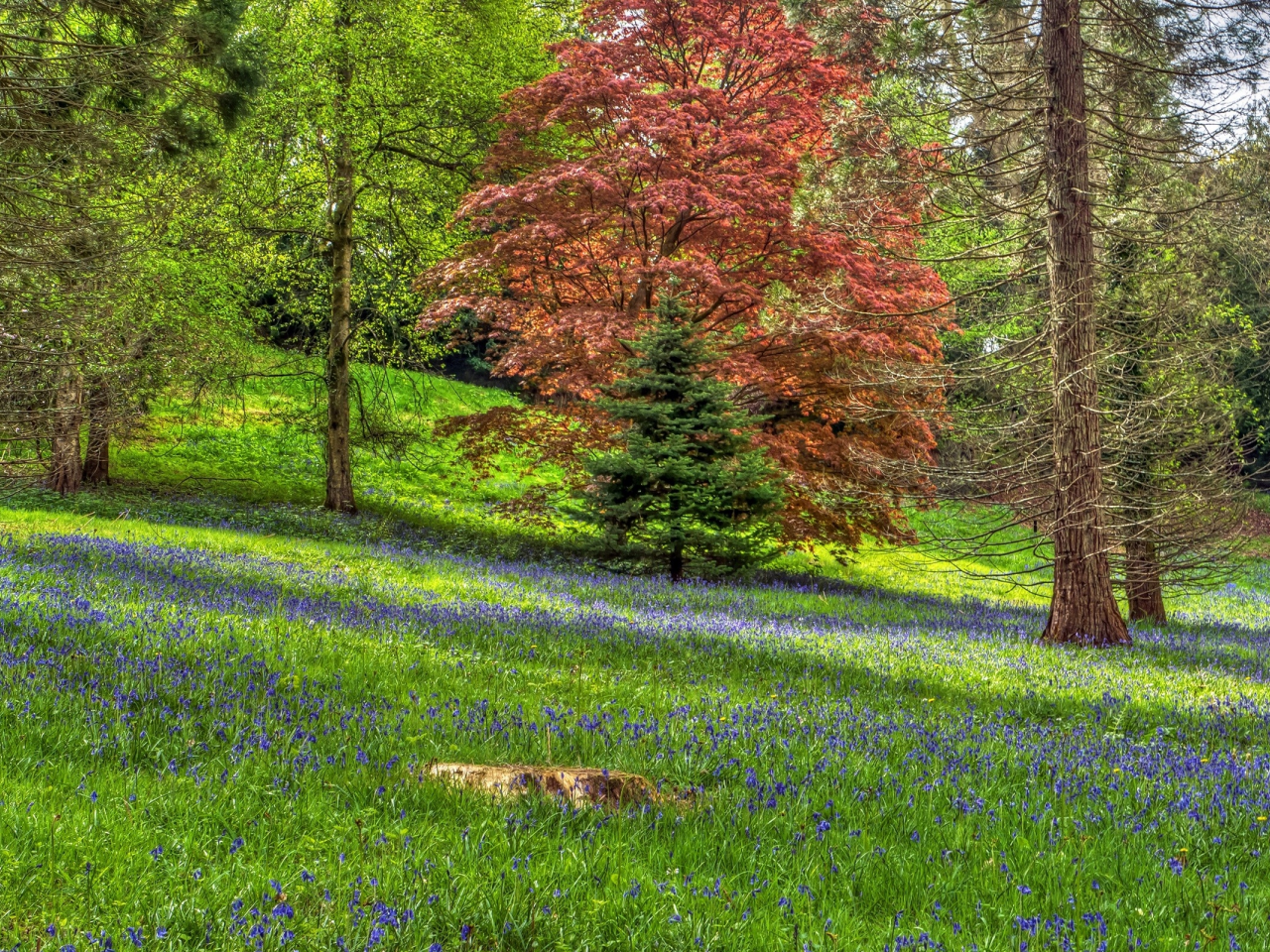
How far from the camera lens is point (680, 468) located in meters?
13.0

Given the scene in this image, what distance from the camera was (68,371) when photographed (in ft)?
48.6

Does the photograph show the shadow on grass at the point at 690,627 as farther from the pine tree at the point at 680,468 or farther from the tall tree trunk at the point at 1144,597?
the pine tree at the point at 680,468

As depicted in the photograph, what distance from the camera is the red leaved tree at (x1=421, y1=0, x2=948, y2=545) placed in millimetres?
13547

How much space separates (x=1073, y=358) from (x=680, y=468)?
530 cm

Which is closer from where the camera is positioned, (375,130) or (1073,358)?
(1073,358)

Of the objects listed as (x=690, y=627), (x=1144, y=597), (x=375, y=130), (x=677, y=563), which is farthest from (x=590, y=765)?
(x=375, y=130)

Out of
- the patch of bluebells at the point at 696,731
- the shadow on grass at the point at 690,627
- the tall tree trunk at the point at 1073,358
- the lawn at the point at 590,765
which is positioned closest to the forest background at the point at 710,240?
the tall tree trunk at the point at 1073,358

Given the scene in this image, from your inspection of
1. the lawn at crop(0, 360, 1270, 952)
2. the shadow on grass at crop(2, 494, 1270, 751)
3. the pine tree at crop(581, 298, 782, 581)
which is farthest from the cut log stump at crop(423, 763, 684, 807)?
the pine tree at crop(581, 298, 782, 581)

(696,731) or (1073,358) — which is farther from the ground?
(1073,358)

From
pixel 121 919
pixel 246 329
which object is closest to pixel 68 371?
pixel 246 329

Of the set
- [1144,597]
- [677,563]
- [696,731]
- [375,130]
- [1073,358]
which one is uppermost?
[375,130]

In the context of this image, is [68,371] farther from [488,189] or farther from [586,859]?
[586,859]

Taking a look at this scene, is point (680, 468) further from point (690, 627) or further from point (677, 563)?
point (690, 627)

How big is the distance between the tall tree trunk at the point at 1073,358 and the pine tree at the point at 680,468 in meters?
4.34
